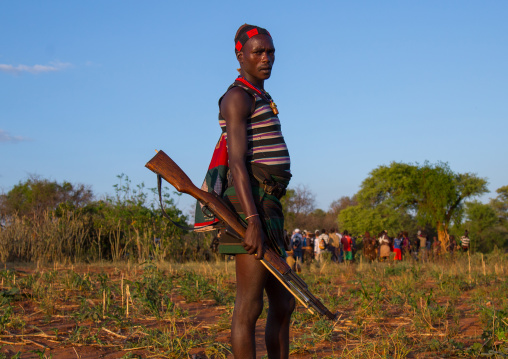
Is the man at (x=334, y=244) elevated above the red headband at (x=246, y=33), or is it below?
below

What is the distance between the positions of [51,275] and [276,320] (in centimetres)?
516

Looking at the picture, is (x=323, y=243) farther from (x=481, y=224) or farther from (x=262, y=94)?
(x=481, y=224)

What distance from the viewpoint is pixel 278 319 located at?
2789 millimetres

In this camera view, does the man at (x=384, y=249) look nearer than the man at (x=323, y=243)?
No

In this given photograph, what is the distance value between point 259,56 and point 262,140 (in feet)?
1.48

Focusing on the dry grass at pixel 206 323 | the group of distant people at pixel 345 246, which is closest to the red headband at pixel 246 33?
the dry grass at pixel 206 323

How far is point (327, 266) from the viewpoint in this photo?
34.0 feet

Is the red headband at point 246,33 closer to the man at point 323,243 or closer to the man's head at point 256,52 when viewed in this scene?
→ the man's head at point 256,52

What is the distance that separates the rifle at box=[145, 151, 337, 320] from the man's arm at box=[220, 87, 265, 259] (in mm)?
78

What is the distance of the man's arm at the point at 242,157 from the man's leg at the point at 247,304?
0.11 meters

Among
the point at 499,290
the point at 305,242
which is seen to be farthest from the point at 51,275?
the point at 305,242

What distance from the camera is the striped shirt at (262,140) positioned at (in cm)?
268

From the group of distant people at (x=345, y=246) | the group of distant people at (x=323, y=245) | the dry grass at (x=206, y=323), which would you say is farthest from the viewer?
the group of distant people at (x=345, y=246)

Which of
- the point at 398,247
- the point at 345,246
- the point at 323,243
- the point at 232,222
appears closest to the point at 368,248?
the point at 345,246
